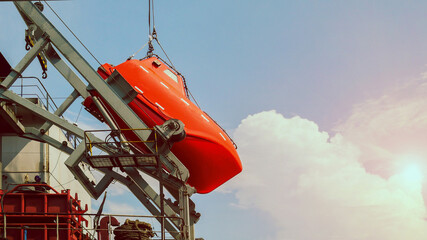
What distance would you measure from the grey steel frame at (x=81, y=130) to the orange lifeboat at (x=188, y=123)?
685 millimetres

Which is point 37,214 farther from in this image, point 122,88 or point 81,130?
point 122,88

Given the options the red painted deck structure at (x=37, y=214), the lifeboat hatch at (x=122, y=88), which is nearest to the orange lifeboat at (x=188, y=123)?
the lifeboat hatch at (x=122, y=88)

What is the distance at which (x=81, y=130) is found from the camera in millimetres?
15375

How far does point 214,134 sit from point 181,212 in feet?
9.25

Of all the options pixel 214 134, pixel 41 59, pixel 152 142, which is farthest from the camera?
pixel 41 59

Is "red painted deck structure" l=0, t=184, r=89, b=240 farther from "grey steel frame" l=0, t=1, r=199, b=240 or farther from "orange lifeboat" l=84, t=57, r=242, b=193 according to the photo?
"orange lifeboat" l=84, t=57, r=242, b=193

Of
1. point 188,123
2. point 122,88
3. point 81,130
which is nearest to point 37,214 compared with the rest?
point 81,130

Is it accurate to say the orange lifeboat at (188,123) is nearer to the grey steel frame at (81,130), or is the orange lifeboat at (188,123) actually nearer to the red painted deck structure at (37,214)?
the grey steel frame at (81,130)

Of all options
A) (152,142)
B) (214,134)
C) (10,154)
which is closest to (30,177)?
(10,154)

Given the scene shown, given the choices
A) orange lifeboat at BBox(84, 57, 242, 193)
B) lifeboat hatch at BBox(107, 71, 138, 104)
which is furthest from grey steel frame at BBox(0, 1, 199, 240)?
orange lifeboat at BBox(84, 57, 242, 193)

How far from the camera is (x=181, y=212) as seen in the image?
14984 mm

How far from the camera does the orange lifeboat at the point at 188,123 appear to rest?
15.9m

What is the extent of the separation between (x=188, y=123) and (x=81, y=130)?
10.8 feet

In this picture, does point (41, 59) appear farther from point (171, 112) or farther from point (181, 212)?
point (181, 212)
